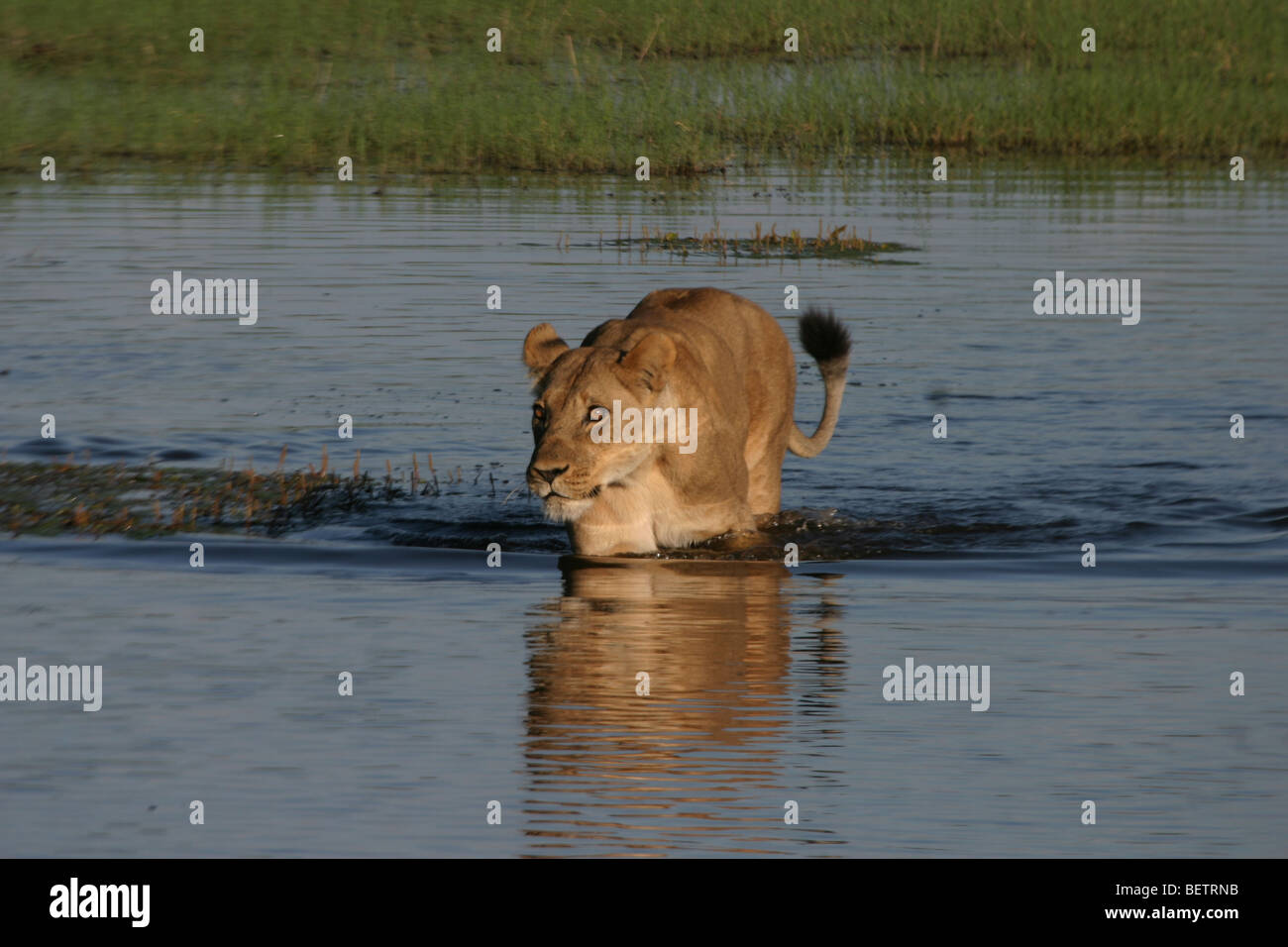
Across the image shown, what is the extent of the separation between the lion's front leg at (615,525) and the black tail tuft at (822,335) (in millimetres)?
1927

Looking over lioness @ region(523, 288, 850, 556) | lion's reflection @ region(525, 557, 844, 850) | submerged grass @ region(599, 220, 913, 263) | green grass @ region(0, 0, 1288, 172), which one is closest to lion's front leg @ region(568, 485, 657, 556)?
lioness @ region(523, 288, 850, 556)

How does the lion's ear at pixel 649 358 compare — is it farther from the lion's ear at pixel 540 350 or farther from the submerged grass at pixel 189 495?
the submerged grass at pixel 189 495

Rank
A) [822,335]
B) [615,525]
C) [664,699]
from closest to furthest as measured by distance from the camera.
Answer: [664,699] < [615,525] < [822,335]

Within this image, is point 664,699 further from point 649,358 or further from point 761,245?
point 761,245

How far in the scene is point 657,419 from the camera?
29.0ft

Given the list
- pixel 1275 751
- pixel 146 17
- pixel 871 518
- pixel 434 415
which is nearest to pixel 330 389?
pixel 434 415

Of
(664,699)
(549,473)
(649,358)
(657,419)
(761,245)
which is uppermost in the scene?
(761,245)

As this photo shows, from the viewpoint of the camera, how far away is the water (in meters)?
6.31

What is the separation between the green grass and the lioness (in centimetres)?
1422

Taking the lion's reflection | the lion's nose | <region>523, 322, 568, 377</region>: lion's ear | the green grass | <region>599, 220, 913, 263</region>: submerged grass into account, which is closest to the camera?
the lion's reflection

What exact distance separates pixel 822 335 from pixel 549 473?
283 cm

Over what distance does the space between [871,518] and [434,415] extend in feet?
12.0

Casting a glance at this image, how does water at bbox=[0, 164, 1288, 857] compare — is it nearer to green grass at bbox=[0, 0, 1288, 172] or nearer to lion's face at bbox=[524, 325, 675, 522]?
lion's face at bbox=[524, 325, 675, 522]

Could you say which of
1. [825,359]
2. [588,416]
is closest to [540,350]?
[588,416]
